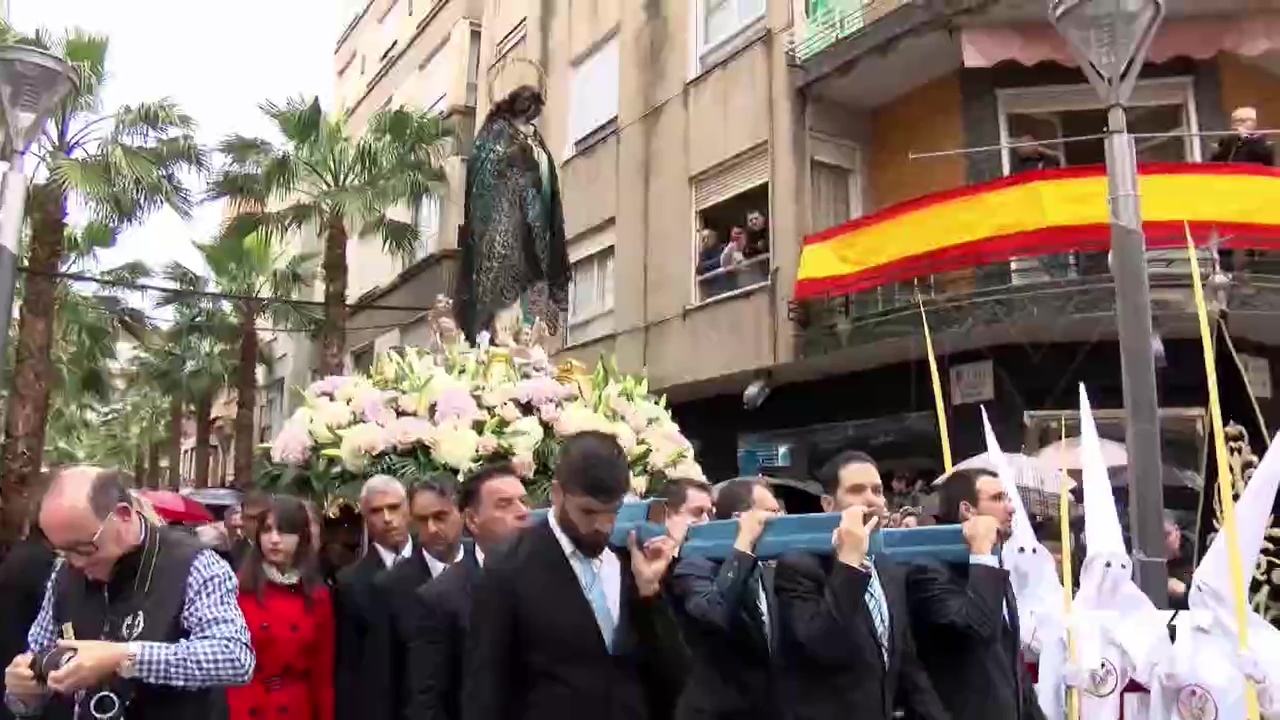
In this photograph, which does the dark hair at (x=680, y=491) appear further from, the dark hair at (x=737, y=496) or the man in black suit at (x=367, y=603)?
the man in black suit at (x=367, y=603)

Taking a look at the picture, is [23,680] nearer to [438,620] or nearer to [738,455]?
[438,620]

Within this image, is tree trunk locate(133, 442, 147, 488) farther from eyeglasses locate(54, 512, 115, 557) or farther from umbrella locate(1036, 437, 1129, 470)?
eyeglasses locate(54, 512, 115, 557)

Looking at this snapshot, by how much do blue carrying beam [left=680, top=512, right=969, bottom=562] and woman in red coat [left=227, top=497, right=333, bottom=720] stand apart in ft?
4.87

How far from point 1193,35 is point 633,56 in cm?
817

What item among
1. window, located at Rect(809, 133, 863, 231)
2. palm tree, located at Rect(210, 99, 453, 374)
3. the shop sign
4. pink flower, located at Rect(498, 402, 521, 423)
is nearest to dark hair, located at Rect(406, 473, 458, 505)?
pink flower, located at Rect(498, 402, 521, 423)

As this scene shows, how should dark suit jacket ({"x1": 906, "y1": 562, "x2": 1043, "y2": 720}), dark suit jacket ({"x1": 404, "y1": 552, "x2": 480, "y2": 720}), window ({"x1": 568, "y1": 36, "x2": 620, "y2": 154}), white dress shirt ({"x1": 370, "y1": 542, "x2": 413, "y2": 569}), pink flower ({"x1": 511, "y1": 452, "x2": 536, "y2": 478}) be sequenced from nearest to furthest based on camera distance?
1. dark suit jacket ({"x1": 906, "y1": 562, "x2": 1043, "y2": 720})
2. dark suit jacket ({"x1": 404, "y1": 552, "x2": 480, "y2": 720})
3. white dress shirt ({"x1": 370, "y1": 542, "x2": 413, "y2": 569})
4. pink flower ({"x1": 511, "y1": 452, "x2": 536, "y2": 478})
5. window ({"x1": 568, "y1": 36, "x2": 620, "y2": 154})

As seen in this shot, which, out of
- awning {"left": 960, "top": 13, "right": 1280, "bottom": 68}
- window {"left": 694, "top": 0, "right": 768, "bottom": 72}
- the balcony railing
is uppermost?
window {"left": 694, "top": 0, "right": 768, "bottom": 72}

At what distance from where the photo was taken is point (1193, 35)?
1279 centimetres

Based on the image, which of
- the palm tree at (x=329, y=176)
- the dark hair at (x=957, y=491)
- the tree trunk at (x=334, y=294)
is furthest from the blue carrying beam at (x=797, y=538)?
the tree trunk at (x=334, y=294)

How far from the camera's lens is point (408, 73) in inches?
1080

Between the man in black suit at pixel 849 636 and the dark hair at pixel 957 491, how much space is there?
33.3 inches

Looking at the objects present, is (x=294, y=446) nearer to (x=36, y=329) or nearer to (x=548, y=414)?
(x=548, y=414)

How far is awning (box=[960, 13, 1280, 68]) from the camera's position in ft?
41.4

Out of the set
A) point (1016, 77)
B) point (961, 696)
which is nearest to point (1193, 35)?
point (1016, 77)
